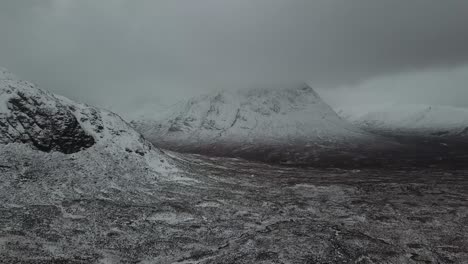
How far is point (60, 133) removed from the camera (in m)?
57.3

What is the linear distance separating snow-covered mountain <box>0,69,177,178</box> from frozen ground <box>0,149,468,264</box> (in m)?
3.13

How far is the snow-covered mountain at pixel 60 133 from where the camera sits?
52500 mm

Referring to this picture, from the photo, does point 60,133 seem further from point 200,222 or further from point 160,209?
point 200,222

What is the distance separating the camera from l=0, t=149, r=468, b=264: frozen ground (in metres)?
29.6

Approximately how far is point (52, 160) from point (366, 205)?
155 ft

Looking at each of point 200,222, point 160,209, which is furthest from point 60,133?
point 200,222

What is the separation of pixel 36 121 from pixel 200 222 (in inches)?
1396

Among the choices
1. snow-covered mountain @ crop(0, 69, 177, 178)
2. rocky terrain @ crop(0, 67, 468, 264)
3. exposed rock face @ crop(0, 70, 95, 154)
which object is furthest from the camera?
exposed rock face @ crop(0, 70, 95, 154)

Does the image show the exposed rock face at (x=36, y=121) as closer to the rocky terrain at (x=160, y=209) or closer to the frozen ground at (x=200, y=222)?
the rocky terrain at (x=160, y=209)

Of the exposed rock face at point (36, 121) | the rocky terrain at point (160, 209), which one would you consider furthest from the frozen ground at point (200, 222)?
the exposed rock face at point (36, 121)

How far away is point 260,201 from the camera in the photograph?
51562 mm

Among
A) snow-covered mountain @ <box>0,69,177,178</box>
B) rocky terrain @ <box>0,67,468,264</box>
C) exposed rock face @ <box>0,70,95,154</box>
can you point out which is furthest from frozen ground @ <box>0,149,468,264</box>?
exposed rock face @ <box>0,70,95,154</box>

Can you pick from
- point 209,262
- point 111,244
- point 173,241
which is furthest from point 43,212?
point 209,262

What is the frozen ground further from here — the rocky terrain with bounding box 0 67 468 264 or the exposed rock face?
the exposed rock face
